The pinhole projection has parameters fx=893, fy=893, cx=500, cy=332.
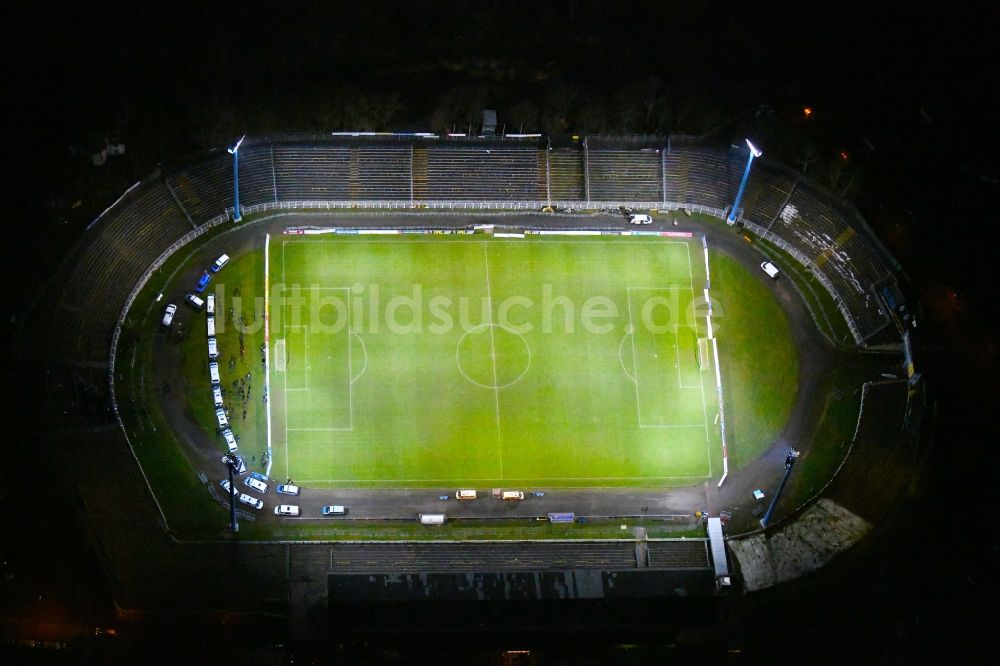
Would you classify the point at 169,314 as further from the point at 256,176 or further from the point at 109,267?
the point at 256,176

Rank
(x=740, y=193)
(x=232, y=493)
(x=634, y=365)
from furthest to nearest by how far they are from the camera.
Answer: (x=740, y=193) < (x=634, y=365) < (x=232, y=493)

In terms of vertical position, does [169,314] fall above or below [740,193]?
below

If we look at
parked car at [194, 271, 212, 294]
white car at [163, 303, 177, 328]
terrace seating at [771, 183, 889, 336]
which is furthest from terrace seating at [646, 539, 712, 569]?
white car at [163, 303, 177, 328]

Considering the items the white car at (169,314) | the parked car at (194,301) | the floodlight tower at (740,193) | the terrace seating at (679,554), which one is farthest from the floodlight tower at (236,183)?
the terrace seating at (679,554)

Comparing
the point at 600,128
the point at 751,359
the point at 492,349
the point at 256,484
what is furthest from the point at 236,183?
the point at 751,359

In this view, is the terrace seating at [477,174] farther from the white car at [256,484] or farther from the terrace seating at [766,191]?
the white car at [256,484]

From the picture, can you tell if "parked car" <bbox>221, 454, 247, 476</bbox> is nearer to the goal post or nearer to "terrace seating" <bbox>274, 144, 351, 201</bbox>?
"terrace seating" <bbox>274, 144, 351, 201</bbox>

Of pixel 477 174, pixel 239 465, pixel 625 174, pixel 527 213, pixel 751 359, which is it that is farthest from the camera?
pixel 625 174
